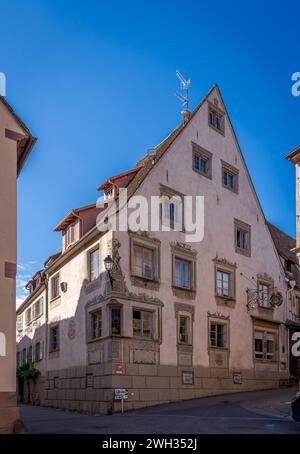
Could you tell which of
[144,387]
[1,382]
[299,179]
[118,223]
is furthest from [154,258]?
[1,382]

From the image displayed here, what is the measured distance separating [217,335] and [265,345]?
4.45m

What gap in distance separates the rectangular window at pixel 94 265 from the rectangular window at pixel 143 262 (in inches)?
76.4

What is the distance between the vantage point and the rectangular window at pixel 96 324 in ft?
82.8

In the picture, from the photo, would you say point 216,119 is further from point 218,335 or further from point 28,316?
point 28,316

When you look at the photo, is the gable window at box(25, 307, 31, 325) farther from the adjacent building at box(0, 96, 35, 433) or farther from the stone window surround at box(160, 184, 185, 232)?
the adjacent building at box(0, 96, 35, 433)

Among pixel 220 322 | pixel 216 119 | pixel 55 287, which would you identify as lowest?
pixel 220 322

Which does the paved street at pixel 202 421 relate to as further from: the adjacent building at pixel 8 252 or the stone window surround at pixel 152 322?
the stone window surround at pixel 152 322

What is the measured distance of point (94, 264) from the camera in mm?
26766

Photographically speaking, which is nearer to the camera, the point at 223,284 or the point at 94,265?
the point at 94,265

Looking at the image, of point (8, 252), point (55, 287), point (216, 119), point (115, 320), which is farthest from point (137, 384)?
point (216, 119)

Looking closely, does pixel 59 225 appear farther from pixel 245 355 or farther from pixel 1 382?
pixel 1 382

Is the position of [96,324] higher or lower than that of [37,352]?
higher

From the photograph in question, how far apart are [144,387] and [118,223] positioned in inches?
281

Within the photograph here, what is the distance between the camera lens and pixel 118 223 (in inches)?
974
